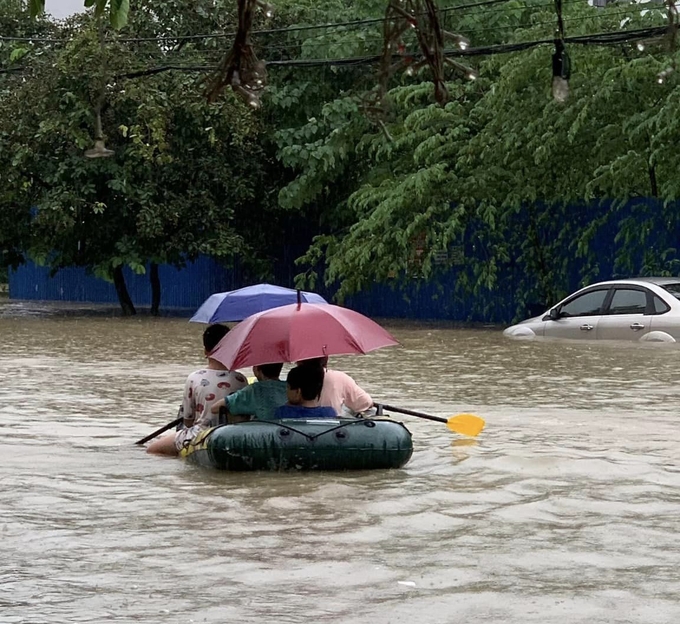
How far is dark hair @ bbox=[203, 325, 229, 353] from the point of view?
11.8 m

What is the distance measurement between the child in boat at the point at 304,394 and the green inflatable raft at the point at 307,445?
17 centimetres

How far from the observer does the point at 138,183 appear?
34938 millimetres

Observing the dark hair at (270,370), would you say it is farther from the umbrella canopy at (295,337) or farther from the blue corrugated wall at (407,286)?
the blue corrugated wall at (407,286)

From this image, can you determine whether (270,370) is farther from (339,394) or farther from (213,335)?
(213,335)

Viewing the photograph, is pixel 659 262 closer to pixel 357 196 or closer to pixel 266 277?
pixel 357 196

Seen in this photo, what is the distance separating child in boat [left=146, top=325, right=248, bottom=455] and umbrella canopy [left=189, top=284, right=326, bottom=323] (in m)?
0.75

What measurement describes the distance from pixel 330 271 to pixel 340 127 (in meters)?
3.20

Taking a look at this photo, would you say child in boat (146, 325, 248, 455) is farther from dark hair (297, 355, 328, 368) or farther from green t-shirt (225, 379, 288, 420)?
dark hair (297, 355, 328, 368)

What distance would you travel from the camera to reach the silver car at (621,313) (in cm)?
2225

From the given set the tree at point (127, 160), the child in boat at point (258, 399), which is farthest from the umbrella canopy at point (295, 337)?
the tree at point (127, 160)

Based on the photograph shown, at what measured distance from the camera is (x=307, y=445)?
35.5 feet

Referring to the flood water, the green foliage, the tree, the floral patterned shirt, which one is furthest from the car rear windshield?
the tree

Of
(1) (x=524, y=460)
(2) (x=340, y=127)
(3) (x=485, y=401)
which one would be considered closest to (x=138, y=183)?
(2) (x=340, y=127)

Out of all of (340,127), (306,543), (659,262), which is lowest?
(306,543)
